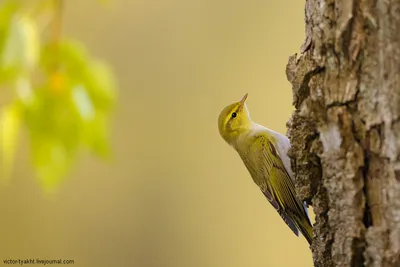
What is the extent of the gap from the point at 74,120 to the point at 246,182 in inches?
78.0

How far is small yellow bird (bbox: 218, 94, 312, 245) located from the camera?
5.68 feet

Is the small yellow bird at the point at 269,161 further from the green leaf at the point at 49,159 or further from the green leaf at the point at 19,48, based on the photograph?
the green leaf at the point at 19,48

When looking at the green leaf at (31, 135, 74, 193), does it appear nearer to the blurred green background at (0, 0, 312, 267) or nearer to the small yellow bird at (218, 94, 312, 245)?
the small yellow bird at (218, 94, 312, 245)

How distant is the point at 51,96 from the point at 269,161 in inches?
39.6

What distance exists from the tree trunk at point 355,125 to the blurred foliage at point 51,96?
424 mm

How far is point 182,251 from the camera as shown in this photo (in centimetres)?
293

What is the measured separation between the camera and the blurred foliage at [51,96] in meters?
0.94

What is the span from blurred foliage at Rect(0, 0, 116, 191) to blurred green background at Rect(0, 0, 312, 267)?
1.79m

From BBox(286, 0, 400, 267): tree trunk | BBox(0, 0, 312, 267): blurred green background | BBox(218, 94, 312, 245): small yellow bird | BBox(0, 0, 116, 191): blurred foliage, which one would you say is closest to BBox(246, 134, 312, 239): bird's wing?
BBox(218, 94, 312, 245): small yellow bird

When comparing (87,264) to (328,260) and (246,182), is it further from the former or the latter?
(328,260)

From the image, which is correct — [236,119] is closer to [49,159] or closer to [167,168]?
[167,168]

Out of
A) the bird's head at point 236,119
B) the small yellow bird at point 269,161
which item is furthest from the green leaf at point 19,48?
the bird's head at point 236,119

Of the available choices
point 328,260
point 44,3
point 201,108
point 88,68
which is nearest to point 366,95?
point 328,260

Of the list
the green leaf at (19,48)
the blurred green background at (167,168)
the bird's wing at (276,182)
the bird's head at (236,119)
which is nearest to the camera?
the green leaf at (19,48)
